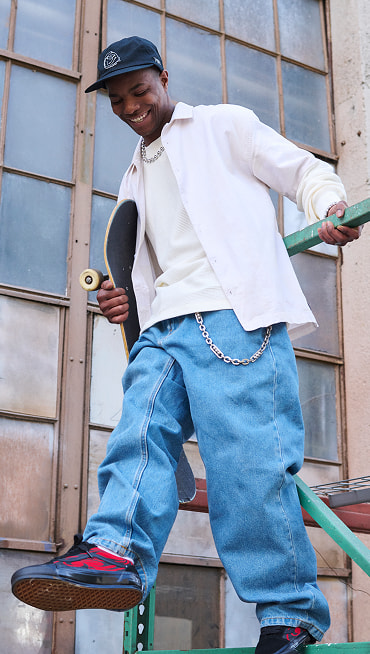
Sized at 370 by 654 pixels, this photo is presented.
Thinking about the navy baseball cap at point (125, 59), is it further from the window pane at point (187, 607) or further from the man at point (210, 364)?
the window pane at point (187, 607)

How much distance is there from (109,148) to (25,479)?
6.36ft

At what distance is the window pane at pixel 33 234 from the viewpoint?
4.32 meters

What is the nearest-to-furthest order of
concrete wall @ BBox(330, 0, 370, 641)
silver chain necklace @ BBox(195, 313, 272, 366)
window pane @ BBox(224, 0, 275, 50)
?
silver chain necklace @ BBox(195, 313, 272, 366) < concrete wall @ BBox(330, 0, 370, 641) < window pane @ BBox(224, 0, 275, 50)

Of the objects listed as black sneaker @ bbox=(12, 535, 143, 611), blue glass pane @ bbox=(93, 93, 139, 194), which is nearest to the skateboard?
black sneaker @ bbox=(12, 535, 143, 611)

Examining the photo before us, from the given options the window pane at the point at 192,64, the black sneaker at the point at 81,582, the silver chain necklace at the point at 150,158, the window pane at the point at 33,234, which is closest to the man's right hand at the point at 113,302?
the silver chain necklace at the point at 150,158

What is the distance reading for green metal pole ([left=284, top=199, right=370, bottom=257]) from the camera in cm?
213

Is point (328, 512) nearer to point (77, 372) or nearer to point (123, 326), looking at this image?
point (123, 326)

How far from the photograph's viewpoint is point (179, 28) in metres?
5.34

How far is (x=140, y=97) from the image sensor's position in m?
2.51

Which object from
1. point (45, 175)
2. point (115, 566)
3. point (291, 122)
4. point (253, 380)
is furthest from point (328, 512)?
point (291, 122)

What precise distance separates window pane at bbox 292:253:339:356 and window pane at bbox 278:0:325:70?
4.76ft

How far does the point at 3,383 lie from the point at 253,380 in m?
2.15

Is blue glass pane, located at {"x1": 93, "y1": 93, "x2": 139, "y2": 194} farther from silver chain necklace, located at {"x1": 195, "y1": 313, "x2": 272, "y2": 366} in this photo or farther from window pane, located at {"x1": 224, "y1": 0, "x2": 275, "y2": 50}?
silver chain necklace, located at {"x1": 195, "y1": 313, "x2": 272, "y2": 366}

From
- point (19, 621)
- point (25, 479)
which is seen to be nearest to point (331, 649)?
point (19, 621)
